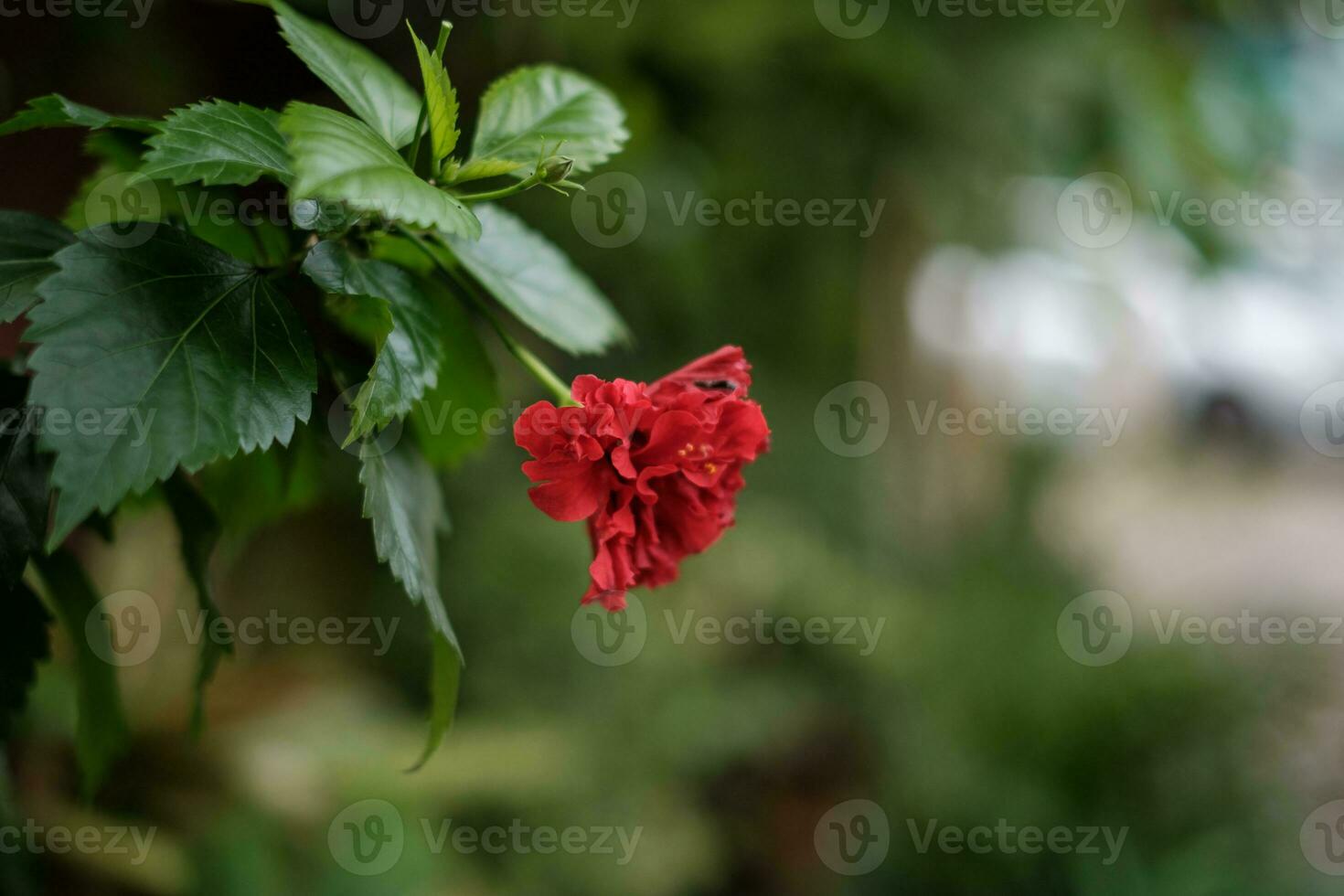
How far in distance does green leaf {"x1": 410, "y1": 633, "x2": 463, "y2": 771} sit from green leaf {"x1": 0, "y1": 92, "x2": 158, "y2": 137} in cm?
27

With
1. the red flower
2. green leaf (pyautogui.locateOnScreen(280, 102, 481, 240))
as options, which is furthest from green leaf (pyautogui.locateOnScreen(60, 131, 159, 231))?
the red flower

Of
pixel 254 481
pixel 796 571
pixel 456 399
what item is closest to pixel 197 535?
pixel 254 481

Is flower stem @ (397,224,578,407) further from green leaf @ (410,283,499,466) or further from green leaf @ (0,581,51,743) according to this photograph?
green leaf @ (0,581,51,743)

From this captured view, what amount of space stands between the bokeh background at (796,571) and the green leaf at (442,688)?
3.46 feet

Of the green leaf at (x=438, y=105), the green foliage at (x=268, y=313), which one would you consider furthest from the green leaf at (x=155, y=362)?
the green leaf at (x=438, y=105)

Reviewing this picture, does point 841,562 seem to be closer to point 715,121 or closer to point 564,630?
point 564,630

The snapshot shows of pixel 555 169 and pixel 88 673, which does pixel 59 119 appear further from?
pixel 88 673

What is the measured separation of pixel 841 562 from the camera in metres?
2.50

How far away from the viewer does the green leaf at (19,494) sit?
1.44ft

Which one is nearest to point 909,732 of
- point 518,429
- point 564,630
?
point 564,630

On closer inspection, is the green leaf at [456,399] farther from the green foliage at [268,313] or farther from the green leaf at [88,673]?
the green leaf at [88,673]

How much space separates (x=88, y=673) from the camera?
1.91ft

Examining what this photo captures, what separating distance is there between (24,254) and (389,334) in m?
0.18

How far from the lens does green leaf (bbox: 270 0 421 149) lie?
464 mm
